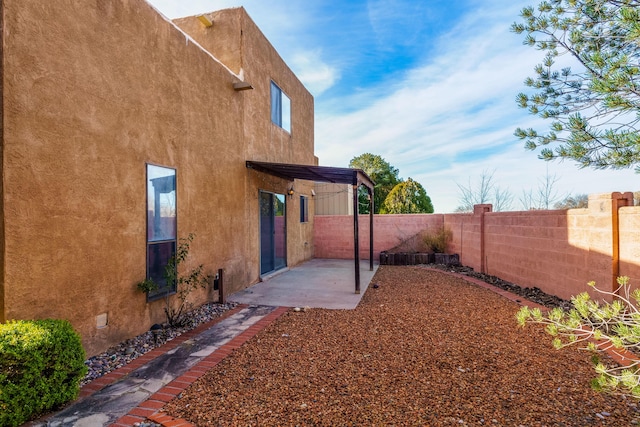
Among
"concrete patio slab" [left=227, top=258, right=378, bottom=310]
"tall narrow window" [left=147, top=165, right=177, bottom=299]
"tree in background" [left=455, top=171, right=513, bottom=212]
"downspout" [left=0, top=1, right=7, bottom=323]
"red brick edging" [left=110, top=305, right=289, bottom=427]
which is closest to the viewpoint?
"red brick edging" [left=110, top=305, right=289, bottom=427]

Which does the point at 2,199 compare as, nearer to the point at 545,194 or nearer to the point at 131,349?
the point at 131,349

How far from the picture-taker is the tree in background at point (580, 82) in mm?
3549

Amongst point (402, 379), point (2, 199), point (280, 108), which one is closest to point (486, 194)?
point (280, 108)

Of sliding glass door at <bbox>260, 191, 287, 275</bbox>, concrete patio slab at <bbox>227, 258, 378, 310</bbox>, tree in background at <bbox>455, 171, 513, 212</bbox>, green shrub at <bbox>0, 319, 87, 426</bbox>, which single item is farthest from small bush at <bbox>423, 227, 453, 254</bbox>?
green shrub at <bbox>0, 319, 87, 426</bbox>

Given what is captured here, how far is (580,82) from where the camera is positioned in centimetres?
420

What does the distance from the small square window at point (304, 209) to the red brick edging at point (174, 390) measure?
7.14 metres

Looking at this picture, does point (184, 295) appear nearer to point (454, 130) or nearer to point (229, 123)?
point (229, 123)

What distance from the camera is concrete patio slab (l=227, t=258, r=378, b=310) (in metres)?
6.39

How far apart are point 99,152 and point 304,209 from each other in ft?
27.7

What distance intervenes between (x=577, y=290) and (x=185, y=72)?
7710 mm

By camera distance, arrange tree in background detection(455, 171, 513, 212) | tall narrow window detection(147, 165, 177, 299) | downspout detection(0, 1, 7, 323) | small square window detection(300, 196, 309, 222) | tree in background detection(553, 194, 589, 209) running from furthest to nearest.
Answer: tree in background detection(455, 171, 513, 212)
tree in background detection(553, 194, 589, 209)
small square window detection(300, 196, 309, 222)
tall narrow window detection(147, 165, 177, 299)
downspout detection(0, 1, 7, 323)

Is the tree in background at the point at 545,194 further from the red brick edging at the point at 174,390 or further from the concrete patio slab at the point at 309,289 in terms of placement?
the red brick edging at the point at 174,390

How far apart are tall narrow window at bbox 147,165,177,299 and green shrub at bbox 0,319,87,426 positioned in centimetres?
186

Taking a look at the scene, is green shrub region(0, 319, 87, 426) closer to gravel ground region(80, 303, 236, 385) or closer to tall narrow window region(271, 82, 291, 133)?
gravel ground region(80, 303, 236, 385)
